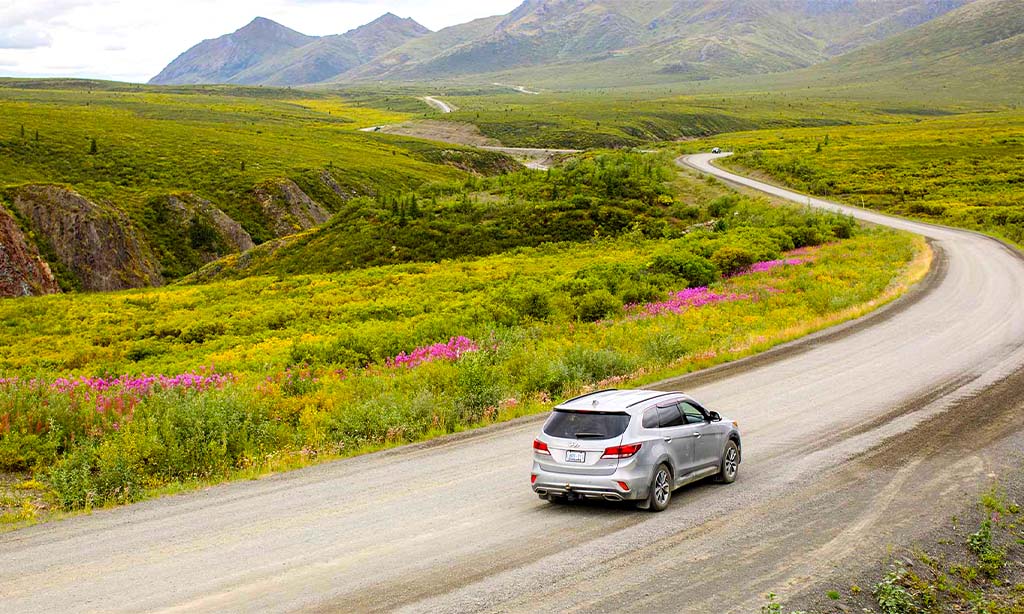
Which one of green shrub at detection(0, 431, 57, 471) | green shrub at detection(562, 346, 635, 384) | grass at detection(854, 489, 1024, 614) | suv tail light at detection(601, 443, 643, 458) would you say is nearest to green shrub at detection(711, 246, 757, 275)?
green shrub at detection(562, 346, 635, 384)

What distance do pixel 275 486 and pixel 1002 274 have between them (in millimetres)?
39225

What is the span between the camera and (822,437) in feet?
56.7

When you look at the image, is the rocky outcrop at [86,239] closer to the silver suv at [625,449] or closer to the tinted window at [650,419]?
the silver suv at [625,449]

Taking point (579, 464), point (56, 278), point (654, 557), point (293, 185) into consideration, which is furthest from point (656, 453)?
point (293, 185)

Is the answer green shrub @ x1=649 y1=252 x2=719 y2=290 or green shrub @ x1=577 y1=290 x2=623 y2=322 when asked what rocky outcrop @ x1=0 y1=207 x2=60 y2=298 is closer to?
green shrub @ x1=577 y1=290 x2=623 y2=322

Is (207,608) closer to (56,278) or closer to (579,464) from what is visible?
(579,464)

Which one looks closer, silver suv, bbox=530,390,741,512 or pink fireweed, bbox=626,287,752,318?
silver suv, bbox=530,390,741,512

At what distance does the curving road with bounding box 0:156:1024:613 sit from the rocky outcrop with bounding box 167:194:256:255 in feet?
170

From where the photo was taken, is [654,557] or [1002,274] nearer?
[654,557]

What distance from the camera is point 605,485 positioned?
41.3ft

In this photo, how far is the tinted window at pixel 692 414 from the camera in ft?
46.2

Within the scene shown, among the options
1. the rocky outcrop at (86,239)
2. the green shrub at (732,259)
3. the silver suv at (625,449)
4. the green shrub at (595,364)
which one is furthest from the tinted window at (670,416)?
the rocky outcrop at (86,239)

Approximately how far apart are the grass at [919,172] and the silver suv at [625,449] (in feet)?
157

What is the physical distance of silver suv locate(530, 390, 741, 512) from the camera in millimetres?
12648
